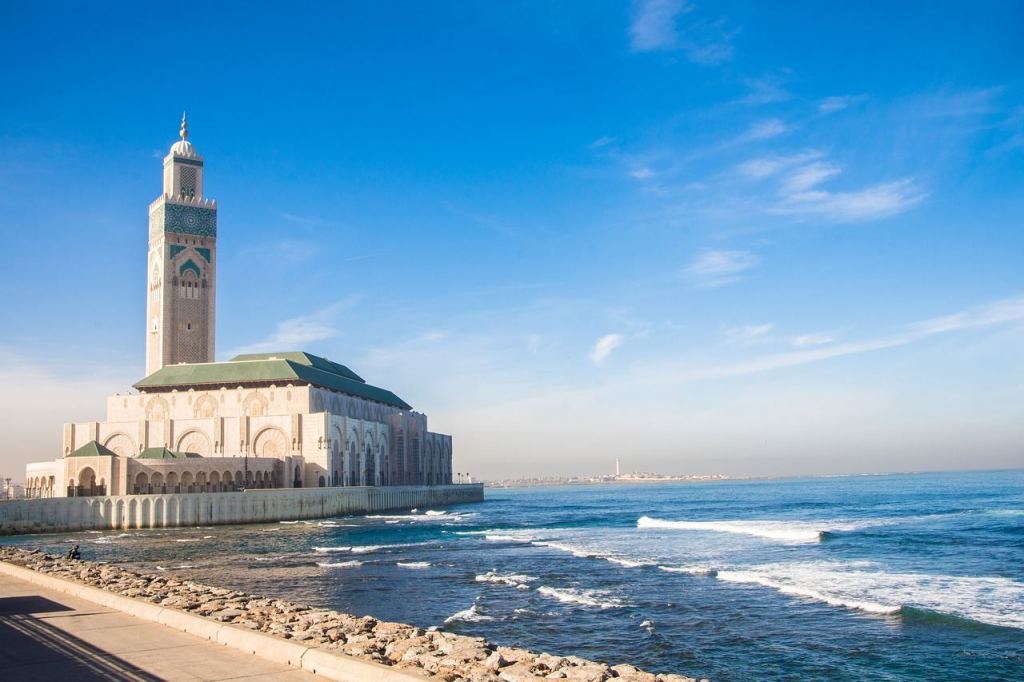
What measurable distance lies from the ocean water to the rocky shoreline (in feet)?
13.3

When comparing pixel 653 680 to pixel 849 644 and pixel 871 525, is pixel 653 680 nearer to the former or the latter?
pixel 849 644

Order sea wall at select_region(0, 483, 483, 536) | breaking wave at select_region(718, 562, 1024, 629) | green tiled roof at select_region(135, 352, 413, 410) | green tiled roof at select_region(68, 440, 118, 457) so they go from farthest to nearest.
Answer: green tiled roof at select_region(135, 352, 413, 410) < green tiled roof at select_region(68, 440, 118, 457) < sea wall at select_region(0, 483, 483, 536) < breaking wave at select_region(718, 562, 1024, 629)

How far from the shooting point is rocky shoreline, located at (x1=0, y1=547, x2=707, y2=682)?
1324 centimetres

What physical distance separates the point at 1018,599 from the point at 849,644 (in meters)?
8.99

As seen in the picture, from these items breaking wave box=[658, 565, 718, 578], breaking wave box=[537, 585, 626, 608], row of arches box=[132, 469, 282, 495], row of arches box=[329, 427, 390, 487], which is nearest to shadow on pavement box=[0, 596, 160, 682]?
breaking wave box=[537, 585, 626, 608]

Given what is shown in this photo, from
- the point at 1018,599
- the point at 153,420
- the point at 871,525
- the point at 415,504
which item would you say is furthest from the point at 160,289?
the point at 1018,599

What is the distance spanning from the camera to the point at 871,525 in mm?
57406

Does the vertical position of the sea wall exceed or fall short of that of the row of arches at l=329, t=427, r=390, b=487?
it falls short

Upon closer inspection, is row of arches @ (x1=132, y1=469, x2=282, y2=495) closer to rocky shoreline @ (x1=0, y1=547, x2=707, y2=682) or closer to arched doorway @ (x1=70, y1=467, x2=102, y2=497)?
arched doorway @ (x1=70, y1=467, x2=102, y2=497)

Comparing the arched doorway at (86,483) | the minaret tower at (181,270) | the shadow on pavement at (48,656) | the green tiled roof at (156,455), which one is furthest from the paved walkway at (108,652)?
the minaret tower at (181,270)

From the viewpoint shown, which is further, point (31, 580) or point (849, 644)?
point (31, 580)

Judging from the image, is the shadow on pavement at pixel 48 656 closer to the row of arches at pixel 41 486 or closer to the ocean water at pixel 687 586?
the ocean water at pixel 687 586

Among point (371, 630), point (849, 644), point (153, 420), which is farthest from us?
point (153, 420)

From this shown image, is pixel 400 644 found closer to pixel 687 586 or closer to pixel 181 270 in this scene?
pixel 687 586
